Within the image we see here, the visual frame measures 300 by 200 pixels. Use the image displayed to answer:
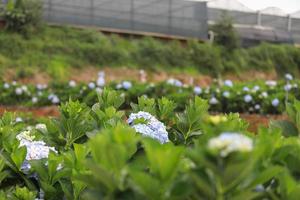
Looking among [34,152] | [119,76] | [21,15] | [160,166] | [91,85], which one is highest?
[160,166]

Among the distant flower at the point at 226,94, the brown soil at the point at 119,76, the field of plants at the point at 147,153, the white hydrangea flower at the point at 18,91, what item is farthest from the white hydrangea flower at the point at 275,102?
the field of plants at the point at 147,153

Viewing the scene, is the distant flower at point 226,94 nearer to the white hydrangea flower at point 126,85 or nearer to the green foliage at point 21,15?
the white hydrangea flower at point 126,85

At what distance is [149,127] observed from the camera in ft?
5.71

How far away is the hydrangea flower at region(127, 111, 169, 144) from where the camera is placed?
66.7 inches

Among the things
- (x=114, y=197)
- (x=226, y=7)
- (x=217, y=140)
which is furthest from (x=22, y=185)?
(x=226, y=7)

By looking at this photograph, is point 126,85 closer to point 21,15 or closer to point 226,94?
point 226,94

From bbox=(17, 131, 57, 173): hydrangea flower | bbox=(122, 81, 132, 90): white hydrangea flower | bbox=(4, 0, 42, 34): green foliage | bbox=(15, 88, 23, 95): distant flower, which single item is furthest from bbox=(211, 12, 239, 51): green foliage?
bbox=(17, 131, 57, 173): hydrangea flower

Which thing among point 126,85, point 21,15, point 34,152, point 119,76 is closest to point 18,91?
point 126,85

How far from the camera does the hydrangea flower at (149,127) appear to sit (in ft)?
5.56

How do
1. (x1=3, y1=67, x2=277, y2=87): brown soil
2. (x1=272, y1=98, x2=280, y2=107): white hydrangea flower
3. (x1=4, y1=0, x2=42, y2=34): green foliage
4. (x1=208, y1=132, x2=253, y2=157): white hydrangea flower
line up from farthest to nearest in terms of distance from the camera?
1. (x1=4, y1=0, x2=42, y2=34): green foliage
2. (x1=3, y1=67, x2=277, y2=87): brown soil
3. (x1=272, y1=98, x2=280, y2=107): white hydrangea flower
4. (x1=208, y1=132, x2=253, y2=157): white hydrangea flower

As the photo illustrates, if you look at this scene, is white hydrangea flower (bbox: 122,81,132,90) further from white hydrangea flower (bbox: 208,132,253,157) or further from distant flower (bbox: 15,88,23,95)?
white hydrangea flower (bbox: 208,132,253,157)

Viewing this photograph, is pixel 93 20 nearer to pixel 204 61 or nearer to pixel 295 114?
pixel 204 61

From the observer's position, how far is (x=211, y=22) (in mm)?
20891

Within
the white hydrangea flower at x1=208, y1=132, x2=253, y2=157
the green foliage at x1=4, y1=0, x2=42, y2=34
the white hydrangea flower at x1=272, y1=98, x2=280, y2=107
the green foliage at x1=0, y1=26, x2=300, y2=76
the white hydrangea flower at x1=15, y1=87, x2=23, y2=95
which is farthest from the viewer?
the green foliage at x1=4, y1=0, x2=42, y2=34
